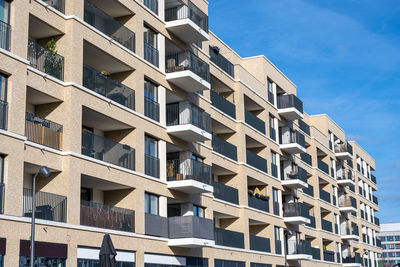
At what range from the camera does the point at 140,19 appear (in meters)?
34.7

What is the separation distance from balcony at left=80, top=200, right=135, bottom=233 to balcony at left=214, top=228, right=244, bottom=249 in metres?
10.3

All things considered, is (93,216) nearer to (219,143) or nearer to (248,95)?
(219,143)

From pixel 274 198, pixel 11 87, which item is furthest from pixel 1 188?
pixel 274 198

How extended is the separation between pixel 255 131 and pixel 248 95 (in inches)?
112

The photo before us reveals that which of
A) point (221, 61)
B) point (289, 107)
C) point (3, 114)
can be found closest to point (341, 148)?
point (289, 107)

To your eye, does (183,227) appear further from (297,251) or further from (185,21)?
(297,251)

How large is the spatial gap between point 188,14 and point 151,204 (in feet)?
38.3

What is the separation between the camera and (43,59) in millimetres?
27766

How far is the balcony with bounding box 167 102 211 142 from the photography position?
3624 cm

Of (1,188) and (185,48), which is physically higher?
(185,48)

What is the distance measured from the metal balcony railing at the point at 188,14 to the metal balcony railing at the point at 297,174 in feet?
62.6

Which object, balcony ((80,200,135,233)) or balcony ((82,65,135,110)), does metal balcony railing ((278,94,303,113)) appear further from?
balcony ((80,200,135,233))

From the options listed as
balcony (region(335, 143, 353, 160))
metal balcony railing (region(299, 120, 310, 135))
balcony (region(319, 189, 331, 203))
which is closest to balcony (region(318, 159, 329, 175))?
balcony (region(319, 189, 331, 203))

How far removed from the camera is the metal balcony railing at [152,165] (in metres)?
33.9
